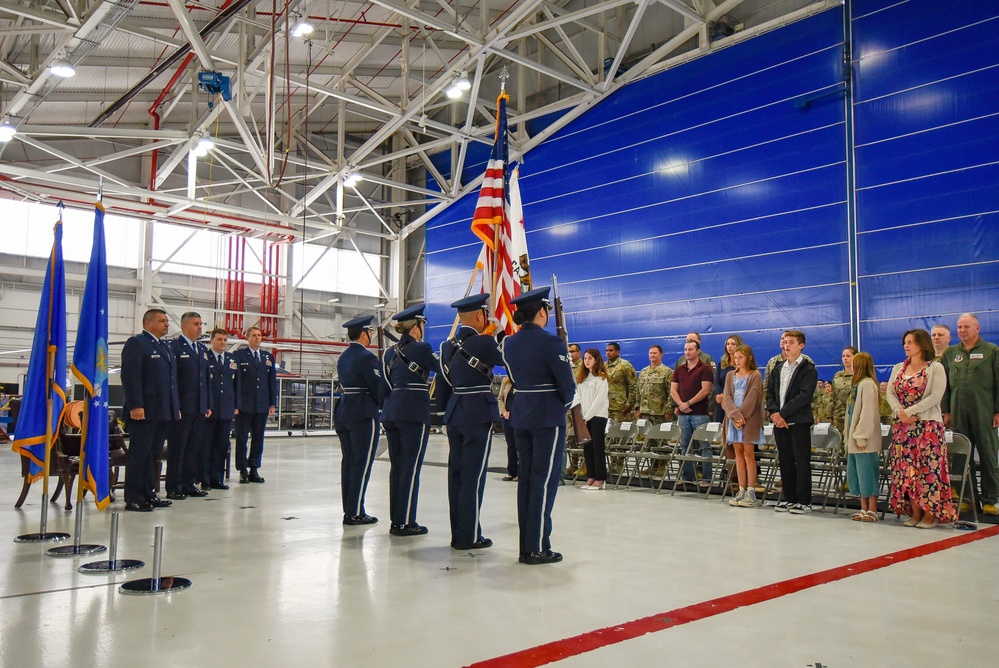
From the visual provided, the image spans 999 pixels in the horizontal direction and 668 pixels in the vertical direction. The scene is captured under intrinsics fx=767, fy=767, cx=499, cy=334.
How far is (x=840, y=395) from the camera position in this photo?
24.0 ft

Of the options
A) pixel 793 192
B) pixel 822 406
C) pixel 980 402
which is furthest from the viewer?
pixel 793 192

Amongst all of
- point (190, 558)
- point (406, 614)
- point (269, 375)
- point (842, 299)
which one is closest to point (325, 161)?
point (269, 375)

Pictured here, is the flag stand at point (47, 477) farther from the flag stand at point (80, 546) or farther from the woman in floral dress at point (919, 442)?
the woman in floral dress at point (919, 442)

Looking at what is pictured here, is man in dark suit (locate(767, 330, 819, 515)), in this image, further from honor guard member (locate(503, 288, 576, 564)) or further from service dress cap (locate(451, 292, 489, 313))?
service dress cap (locate(451, 292, 489, 313))

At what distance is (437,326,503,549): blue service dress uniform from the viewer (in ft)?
14.2

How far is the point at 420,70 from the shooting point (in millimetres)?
16359

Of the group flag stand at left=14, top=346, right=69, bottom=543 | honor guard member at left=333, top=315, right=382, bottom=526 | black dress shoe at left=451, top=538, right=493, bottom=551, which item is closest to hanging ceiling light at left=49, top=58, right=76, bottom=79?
flag stand at left=14, top=346, right=69, bottom=543

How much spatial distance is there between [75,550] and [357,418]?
1.75 m

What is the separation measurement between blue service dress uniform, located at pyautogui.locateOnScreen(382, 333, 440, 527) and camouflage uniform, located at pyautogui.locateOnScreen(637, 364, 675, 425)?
4006 mm

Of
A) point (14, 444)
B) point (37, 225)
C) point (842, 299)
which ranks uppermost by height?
point (37, 225)

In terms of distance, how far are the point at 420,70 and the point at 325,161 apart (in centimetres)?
297

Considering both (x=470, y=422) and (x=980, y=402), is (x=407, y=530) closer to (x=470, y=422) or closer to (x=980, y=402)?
(x=470, y=422)

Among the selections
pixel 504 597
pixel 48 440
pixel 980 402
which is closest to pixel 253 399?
pixel 48 440

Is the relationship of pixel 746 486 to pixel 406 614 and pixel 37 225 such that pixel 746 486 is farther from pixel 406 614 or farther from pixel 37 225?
pixel 37 225
